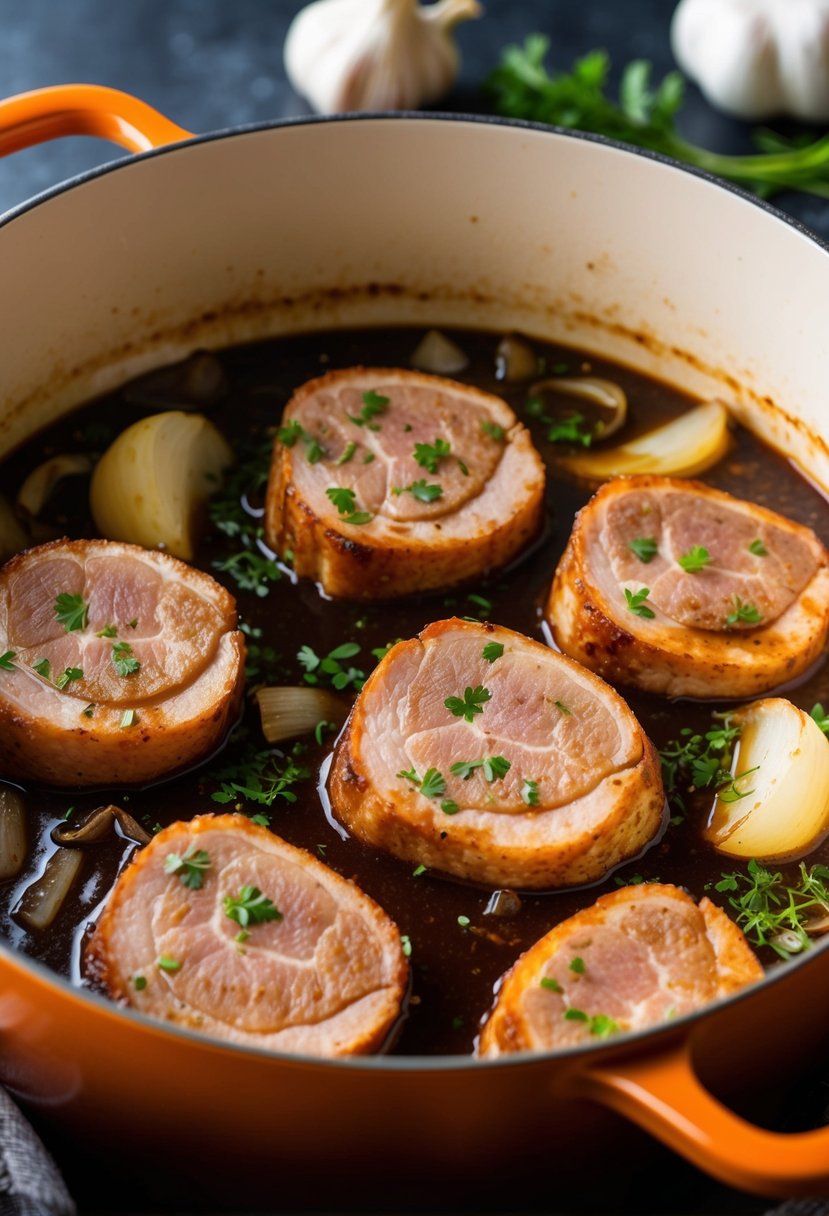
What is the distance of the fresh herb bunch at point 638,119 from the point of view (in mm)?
3801

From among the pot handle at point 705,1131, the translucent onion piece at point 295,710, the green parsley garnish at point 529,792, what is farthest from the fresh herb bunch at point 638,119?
the pot handle at point 705,1131

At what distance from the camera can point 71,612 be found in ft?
8.95

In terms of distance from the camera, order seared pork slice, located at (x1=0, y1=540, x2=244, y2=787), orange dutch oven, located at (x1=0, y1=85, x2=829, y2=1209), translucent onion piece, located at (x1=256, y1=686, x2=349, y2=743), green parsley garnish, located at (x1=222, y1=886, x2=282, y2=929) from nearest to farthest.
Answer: orange dutch oven, located at (x1=0, y1=85, x2=829, y2=1209) < green parsley garnish, located at (x1=222, y1=886, x2=282, y2=929) < seared pork slice, located at (x1=0, y1=540, x2=244, y2=787) < translucent onion piece, located at (x1=256, y1=686, x2=349, y2=743)

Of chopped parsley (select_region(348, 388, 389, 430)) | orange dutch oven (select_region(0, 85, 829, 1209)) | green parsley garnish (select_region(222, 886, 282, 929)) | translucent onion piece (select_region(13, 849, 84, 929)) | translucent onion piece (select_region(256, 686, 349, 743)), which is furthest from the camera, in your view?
chopped parsley (select_region(348, 388, 389, 430))

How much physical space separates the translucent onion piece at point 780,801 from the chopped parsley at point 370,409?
1054mm

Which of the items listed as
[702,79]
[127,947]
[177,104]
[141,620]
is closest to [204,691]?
[141,620]

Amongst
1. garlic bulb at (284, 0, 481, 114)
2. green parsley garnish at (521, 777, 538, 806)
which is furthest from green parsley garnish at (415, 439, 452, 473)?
garlic bulb at (284, 0, 481, 114)

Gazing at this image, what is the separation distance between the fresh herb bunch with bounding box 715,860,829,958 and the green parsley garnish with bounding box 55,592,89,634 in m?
1.23

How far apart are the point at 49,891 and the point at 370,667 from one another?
2.39 ft

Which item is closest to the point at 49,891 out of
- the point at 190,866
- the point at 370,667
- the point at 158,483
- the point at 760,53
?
the point at 190,866

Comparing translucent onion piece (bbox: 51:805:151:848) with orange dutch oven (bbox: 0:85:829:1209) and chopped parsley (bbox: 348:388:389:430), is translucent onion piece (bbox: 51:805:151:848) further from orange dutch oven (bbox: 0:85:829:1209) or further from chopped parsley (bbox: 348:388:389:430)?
chopped parsley (bbox: 348:388:389:430)

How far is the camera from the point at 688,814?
8.61ft

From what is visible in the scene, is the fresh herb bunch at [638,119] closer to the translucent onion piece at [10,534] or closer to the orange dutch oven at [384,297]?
the orange dutch oven at [384,297]

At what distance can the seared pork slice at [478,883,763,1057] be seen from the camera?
2.21m
